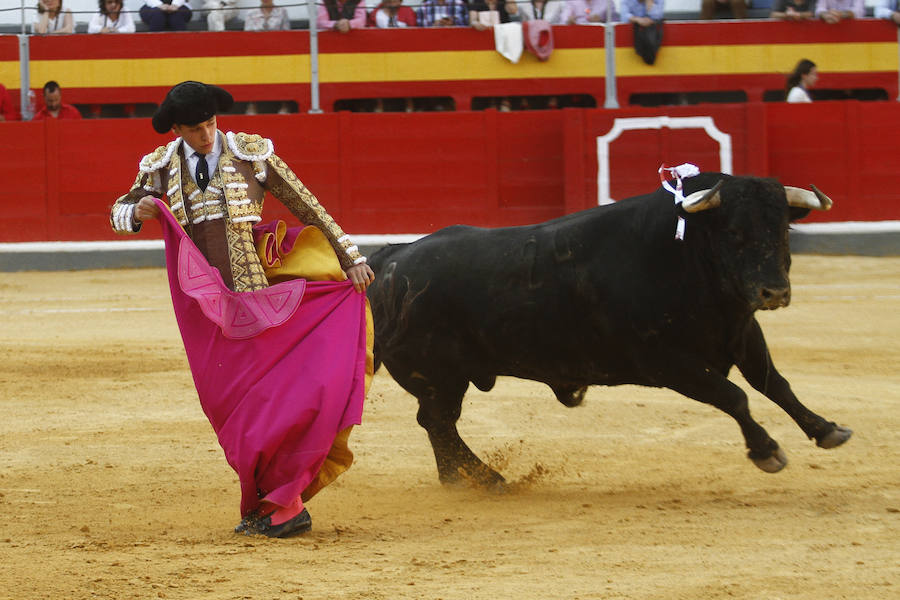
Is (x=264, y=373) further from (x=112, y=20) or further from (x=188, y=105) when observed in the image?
(x=112, y=20)

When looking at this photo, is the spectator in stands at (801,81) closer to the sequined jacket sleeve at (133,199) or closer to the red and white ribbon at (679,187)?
the red and white ribbon at (679,187)

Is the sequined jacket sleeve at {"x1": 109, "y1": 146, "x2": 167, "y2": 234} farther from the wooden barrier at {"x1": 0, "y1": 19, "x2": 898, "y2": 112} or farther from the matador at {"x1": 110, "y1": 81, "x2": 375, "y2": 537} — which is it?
the wooden barrier at {"x1": 0, "y1": 19, "x2": 898, "y2": 112}

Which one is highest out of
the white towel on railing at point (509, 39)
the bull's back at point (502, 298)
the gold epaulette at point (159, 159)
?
the white towel on railing at point (509, 39)

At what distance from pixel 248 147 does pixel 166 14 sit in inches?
282

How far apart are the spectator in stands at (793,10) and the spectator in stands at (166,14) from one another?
4.55 metres

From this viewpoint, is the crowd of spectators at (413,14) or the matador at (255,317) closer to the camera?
the matador at (255,317)

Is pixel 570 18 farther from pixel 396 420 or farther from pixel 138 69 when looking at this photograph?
pixel 396 420

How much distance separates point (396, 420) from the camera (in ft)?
17.4

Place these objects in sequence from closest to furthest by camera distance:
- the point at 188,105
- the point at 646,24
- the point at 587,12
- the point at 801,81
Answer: the point at 188,105 → the point at 801,81 → the point at 646,24 → the point at 587,12

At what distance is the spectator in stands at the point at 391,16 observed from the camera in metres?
10.4

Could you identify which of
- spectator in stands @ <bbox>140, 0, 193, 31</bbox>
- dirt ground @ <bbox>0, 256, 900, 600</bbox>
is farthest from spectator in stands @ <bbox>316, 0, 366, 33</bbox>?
dirt ground @ <bbox>0, 256, 900, 600</bbox>

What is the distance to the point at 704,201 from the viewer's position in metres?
3.78

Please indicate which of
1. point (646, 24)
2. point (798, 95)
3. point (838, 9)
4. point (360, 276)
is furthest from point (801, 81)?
point (360, 276)

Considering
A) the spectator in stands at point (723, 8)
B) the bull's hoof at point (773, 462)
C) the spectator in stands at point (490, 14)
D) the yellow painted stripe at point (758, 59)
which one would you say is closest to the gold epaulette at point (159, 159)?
the bull's hoof at point (773, 462)
